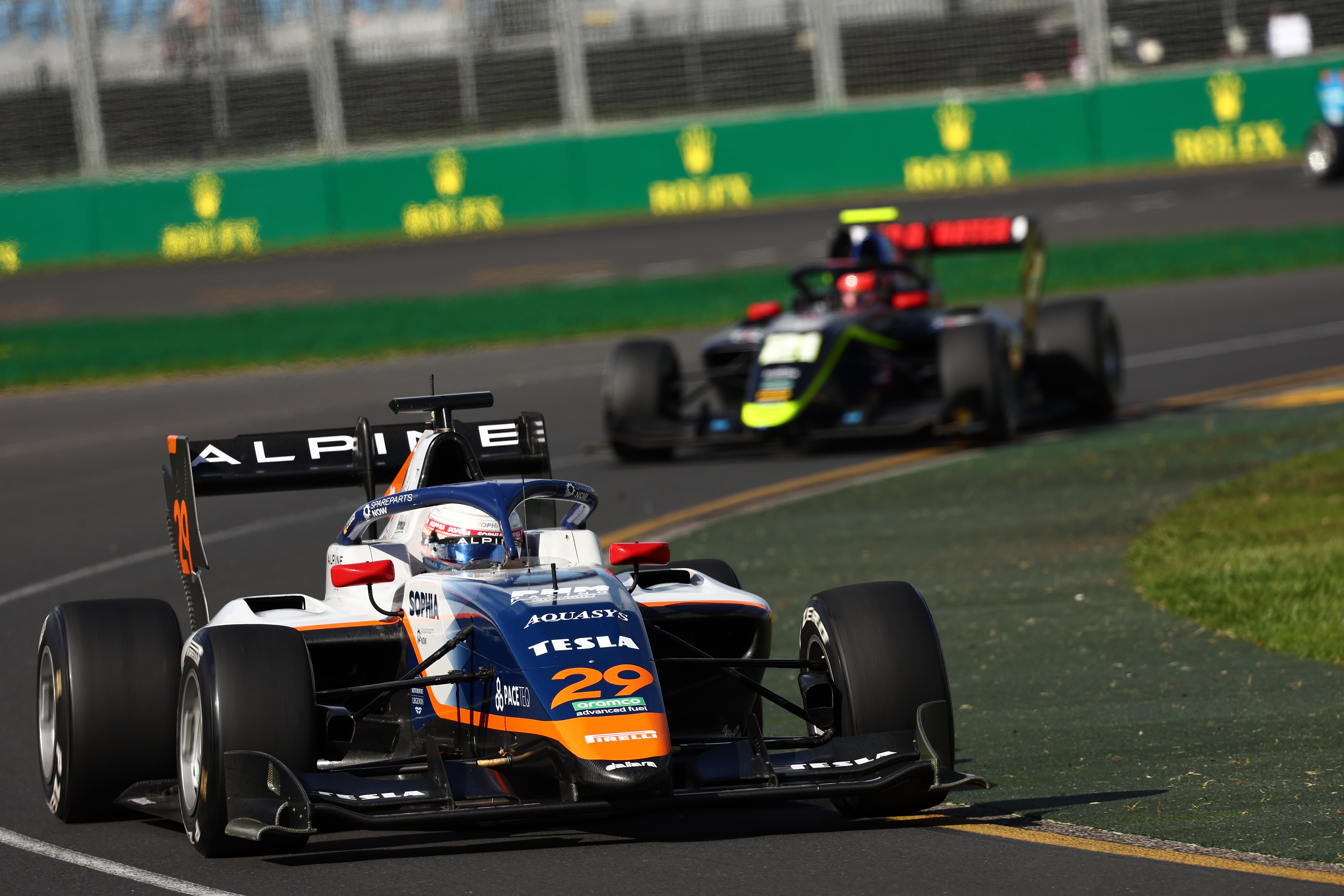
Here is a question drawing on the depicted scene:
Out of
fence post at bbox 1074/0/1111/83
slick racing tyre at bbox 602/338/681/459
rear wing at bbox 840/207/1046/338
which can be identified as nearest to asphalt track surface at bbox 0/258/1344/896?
slick racing tyre at bbox 602/338/681/459

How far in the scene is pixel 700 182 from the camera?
138 feet

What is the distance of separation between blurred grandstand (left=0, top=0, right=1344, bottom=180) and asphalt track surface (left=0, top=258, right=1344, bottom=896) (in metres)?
15.8

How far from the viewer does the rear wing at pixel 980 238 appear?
19000mm

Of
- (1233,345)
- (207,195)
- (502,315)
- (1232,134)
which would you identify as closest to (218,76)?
(207,195)

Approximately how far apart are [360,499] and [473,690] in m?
10.4

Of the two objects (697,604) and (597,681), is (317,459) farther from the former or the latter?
(597,681)

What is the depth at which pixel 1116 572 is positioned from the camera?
40.8ft

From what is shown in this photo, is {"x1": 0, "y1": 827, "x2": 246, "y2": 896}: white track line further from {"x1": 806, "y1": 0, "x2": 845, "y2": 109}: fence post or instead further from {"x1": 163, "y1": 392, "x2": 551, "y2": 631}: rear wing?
{"x1": 806, "y1": 0, "x2": 845, "y2": 109}: fence post

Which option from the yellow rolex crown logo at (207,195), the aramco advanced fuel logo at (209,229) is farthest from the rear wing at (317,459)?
the yellow rolex crown logo at (207,195)

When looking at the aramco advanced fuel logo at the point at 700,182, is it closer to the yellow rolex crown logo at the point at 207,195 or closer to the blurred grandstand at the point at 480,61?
the blurred grandstand at the point at 480,61

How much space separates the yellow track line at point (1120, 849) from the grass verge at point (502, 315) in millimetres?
19987

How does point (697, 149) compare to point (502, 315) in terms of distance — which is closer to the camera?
point (502, 315)

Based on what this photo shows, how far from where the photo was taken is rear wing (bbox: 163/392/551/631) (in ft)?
29.5

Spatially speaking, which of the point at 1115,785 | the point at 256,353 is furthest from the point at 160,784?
the point at 256,353
